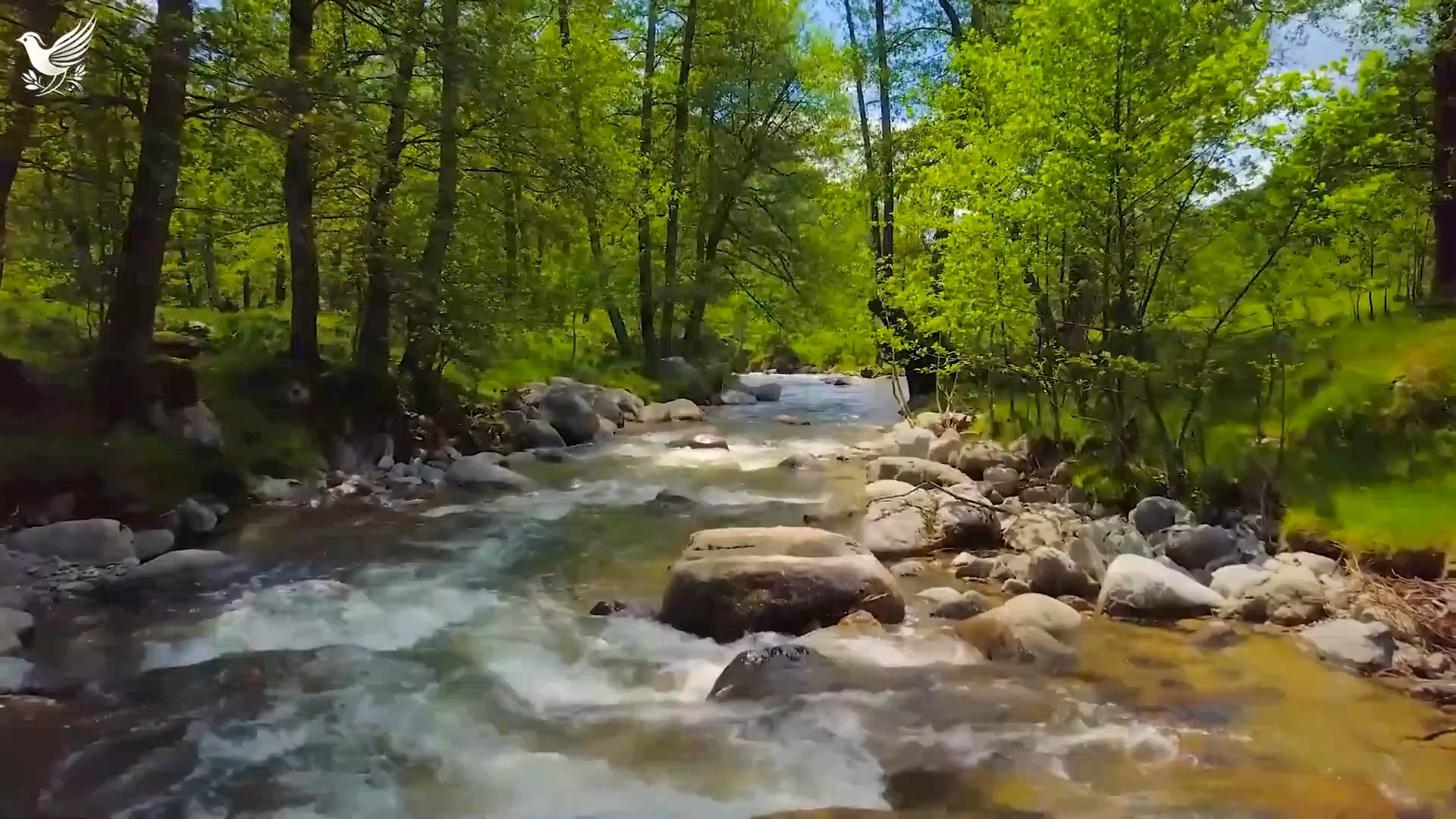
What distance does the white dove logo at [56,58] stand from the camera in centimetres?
850

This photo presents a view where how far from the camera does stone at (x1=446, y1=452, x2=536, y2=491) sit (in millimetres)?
13305

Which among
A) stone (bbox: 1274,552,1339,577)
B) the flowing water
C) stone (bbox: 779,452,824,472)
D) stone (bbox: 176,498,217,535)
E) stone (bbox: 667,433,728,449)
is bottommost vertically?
the flowing water

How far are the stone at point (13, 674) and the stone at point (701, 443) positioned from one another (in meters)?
12.1

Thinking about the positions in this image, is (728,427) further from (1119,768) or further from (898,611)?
(1119,768)

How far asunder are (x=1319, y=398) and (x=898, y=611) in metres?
5.94

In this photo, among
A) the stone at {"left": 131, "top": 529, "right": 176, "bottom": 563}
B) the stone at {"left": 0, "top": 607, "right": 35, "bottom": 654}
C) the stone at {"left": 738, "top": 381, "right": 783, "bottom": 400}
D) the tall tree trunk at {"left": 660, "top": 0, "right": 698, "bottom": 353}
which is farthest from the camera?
the stone at {"left": 738, "top": 381, "right": 783, "bottom": 400}

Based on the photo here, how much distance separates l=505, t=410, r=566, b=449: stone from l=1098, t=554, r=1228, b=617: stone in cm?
1118

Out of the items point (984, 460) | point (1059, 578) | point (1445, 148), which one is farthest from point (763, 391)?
point (1059, 578)

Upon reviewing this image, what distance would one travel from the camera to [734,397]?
28.7m

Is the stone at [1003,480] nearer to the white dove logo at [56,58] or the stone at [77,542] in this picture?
the stone at [77,542]

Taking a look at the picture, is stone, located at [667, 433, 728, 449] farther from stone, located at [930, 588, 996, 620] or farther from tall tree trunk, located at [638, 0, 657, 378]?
stone, located at [930, 588, 996, 620]

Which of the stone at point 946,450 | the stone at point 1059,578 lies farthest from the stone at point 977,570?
the stone at point 946,450

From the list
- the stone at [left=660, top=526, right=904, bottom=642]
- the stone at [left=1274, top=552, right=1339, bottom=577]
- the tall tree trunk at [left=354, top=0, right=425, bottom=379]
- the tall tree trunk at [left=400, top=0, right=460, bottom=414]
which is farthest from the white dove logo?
the stone at [left=1274, top=552, right=1339, bottom=577]

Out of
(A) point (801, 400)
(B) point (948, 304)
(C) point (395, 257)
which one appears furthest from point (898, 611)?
(A) point (801, 400)
